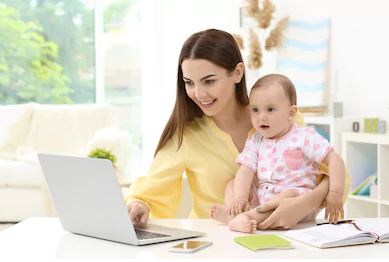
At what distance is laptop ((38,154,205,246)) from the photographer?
174cm

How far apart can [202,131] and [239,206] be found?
40 centimetres

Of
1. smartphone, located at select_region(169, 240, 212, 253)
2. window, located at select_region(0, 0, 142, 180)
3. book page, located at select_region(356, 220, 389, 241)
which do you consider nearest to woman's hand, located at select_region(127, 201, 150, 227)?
smartphone, located at select_region(169, 240, 212, 253)

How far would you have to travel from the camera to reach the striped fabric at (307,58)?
5324mm

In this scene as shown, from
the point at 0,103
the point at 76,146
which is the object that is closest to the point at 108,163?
the point at 76,146

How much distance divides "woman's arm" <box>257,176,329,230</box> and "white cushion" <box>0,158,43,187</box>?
381cm

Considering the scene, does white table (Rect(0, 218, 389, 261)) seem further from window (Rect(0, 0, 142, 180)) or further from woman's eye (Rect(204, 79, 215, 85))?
window (Rect(0, 0, 142, 180))

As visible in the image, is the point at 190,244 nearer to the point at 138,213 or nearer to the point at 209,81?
the point at 138,213

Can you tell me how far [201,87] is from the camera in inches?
86.2

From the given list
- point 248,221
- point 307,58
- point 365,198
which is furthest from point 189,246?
point 307,58

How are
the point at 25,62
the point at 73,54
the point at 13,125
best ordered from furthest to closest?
1. the point at 73,54
2. the point at 25,62
3. the point at 13,125

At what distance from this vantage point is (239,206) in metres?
2.09

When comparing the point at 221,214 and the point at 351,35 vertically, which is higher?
the point at 351,35

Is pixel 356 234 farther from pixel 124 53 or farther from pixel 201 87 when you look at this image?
pixel 124 53

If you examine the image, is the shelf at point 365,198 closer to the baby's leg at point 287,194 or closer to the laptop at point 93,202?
the baby's leg at point 287,194
